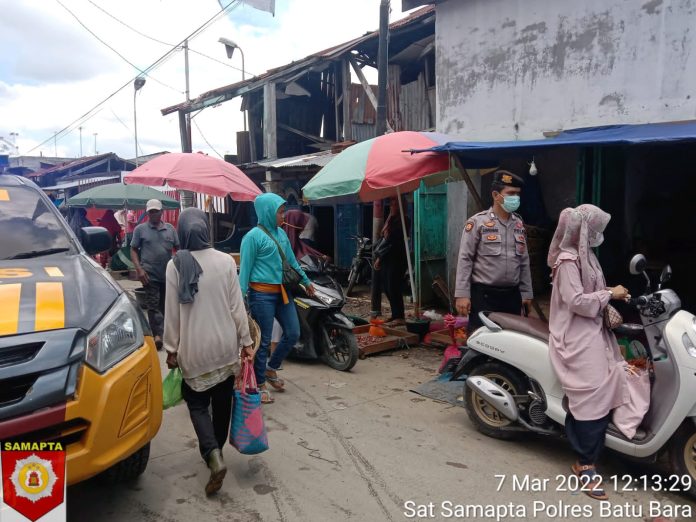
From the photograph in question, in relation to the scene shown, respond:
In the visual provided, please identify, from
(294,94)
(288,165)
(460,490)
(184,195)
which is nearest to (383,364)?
(460,490)

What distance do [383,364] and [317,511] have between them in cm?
313

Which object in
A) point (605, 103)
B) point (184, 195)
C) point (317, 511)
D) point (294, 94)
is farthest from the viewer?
point (184, 195)

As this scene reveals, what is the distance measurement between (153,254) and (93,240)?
2.40 metres

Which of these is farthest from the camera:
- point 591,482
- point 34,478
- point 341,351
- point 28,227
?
point 341,351

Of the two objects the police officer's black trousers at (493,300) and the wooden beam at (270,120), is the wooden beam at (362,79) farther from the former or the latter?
the police officer's black trousers at (493,300)

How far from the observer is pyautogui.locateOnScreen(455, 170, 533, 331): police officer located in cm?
444

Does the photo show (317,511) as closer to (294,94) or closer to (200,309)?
(200,309)

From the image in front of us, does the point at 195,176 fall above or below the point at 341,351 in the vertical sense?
above

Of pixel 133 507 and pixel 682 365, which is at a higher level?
pixel 682 365

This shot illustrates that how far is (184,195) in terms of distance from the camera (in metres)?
15.2

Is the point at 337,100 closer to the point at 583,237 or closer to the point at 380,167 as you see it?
the point at 380,167

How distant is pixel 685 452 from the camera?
3.03 m

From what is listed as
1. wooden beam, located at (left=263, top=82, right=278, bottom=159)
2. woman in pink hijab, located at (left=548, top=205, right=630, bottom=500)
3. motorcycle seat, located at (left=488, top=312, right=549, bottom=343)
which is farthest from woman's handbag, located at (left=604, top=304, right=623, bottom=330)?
wooden beam, located at (left=263, top=82, right=278, bottom=159)

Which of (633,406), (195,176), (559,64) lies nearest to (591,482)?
(633,406)
